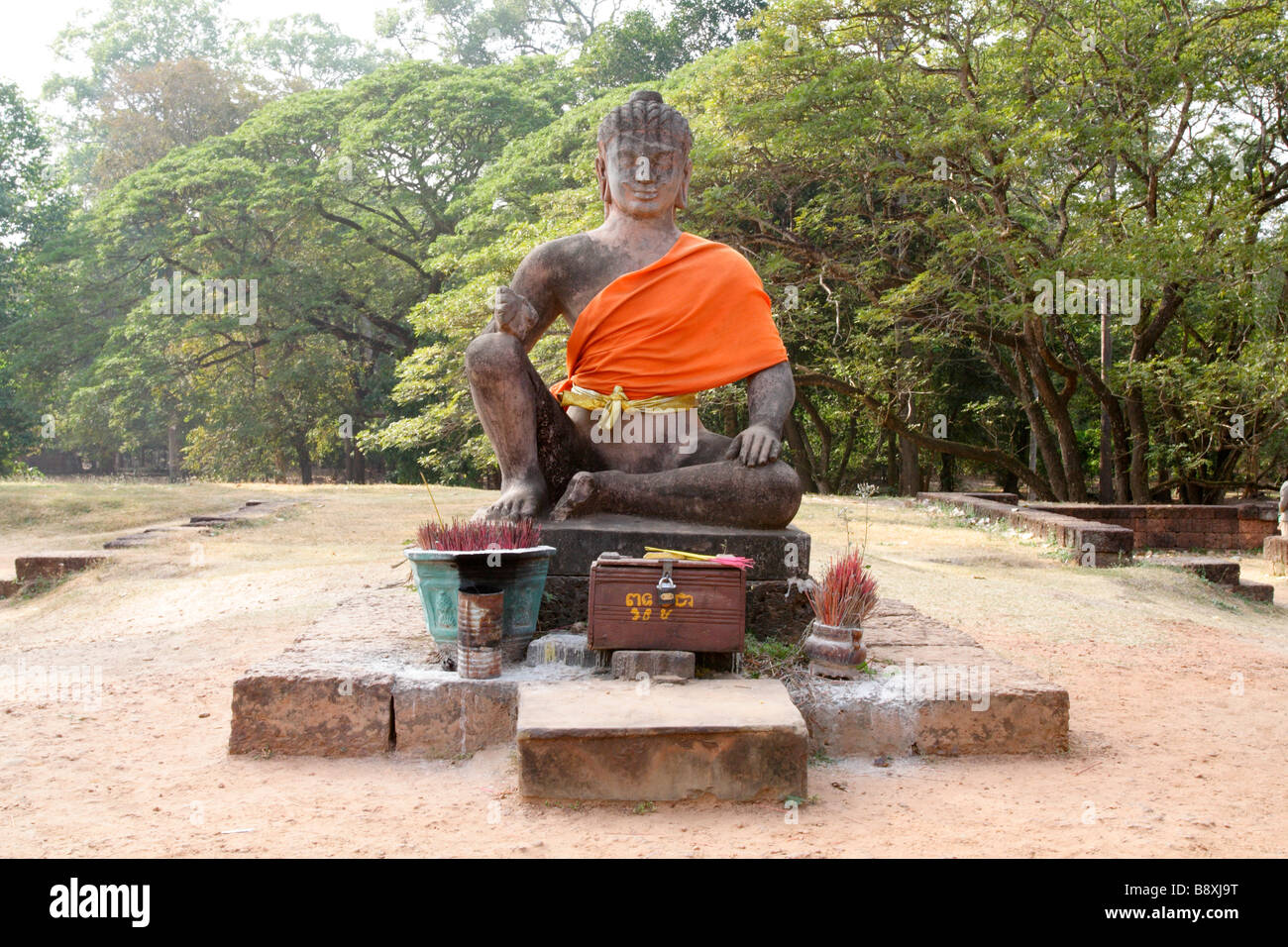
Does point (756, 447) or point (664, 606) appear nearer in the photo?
point (664, 606)

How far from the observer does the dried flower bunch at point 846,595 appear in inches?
135

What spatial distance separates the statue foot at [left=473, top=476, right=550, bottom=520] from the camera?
3783 mm

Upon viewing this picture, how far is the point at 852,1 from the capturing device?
33.8 feet

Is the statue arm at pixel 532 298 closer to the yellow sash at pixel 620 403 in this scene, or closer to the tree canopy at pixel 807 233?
the yellow sash at pixel 620 403

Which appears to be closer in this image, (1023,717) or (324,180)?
(1023,717)

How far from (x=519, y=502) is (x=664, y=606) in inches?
35.4

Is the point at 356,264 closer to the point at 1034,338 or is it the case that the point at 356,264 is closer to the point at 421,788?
the point at 1034,338

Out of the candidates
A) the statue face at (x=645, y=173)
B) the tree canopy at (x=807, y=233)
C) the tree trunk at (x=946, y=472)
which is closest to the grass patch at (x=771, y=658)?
the statue face at (x=645, y=173)

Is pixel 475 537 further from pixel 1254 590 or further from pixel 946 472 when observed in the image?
pixel 946 472

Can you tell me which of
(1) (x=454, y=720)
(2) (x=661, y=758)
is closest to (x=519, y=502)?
(1) (x=454, y=720)

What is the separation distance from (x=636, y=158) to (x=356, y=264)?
654 inches

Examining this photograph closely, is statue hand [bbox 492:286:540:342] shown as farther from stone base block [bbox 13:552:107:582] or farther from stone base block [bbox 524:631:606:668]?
stone base block [bbox 13:552:107:582]

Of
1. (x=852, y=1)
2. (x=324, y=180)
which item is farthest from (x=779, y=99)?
(x=324, y=180)

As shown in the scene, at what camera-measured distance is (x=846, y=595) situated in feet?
11.2
